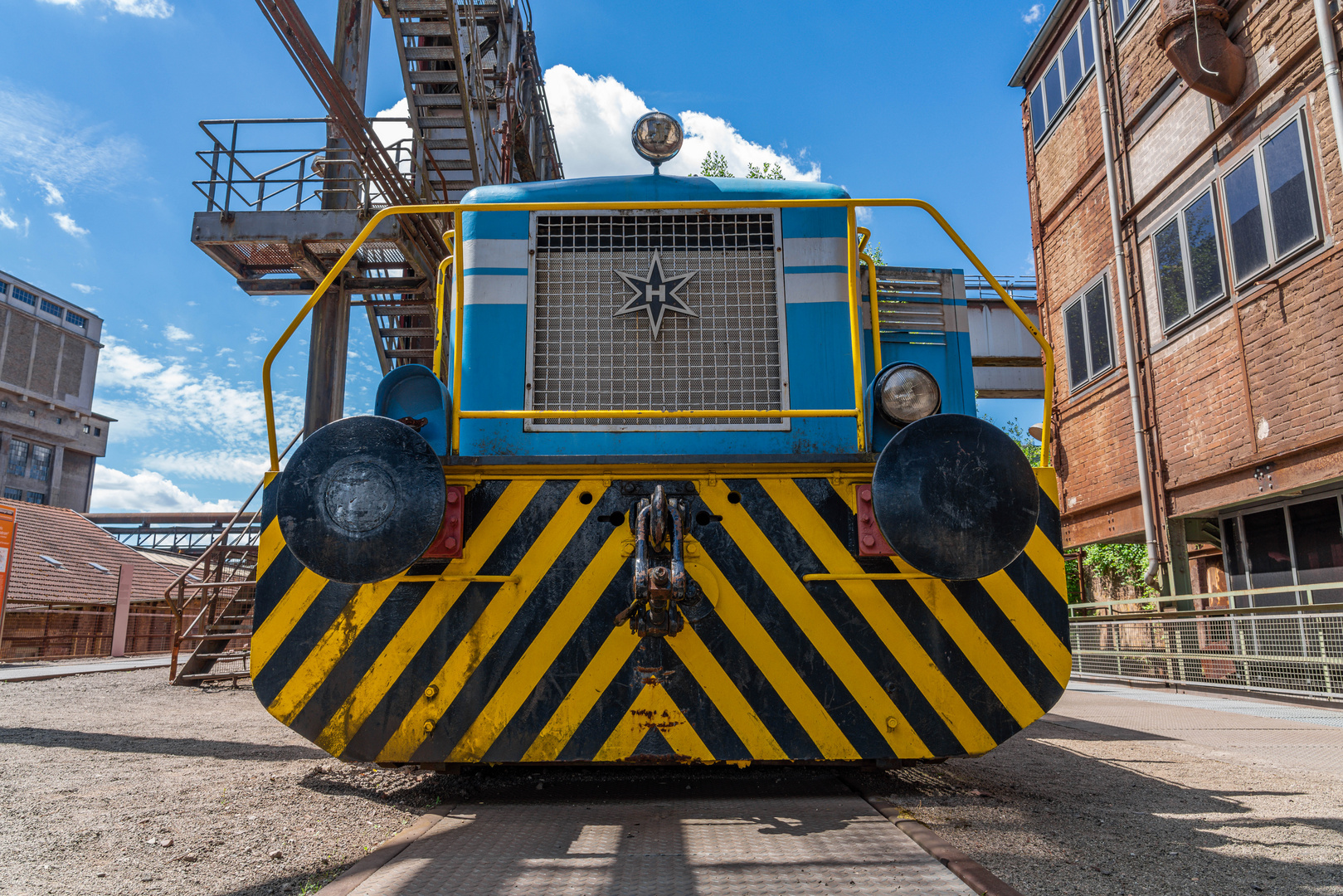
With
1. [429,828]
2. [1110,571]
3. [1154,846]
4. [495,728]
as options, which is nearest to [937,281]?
[1154,846]

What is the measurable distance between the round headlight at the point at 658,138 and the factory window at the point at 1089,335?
11451mm

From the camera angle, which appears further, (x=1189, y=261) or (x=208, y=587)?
(x=1189, y=261)

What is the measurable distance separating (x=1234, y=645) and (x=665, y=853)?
8951 mm

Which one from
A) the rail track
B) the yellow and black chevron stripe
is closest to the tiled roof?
the yellow and black chevron stripe

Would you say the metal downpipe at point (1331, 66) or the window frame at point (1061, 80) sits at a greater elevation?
the window frame at point (1061, 80)

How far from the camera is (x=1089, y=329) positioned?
13.8 m

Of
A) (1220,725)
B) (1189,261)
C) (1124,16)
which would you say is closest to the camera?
(1220,725)

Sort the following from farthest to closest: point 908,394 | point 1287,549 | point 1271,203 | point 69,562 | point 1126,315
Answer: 1. point 69,562
2. point 1126,315
3. point 1287,549
4. point 1271,203
5. point 908,394

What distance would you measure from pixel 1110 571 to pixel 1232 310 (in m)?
5.40

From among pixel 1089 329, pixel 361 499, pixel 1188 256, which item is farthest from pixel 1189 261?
pixel 361 499

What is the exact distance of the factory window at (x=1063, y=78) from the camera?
13.8 m

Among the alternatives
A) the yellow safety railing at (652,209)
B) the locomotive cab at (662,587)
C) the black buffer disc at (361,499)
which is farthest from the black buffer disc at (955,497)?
the black buffer disc at (361,499)

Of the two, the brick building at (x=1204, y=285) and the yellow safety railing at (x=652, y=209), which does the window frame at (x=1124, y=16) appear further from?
the yellow safety railing at (x=652, y=209)

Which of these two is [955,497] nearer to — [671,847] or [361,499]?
[671,847]
